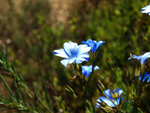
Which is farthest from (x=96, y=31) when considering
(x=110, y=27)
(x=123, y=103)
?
(x=123, y=103)

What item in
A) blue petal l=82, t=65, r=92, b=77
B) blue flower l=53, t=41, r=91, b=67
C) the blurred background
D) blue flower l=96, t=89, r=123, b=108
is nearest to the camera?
blue flower l=53, t=41, r=91, b=67

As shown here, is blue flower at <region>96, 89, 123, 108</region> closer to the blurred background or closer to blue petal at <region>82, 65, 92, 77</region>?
blue petal at <region>82, 65, 92, 77</region>

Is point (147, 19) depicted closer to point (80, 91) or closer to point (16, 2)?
point (80, 91)

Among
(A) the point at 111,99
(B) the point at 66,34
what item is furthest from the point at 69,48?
(B) the point at 66,34

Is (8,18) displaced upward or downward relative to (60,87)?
upward

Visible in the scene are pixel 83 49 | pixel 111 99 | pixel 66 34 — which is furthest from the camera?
pixel 66 34

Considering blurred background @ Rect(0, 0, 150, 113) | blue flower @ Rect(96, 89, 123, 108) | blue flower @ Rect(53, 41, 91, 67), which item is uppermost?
blurred background @ Rect(0, 0, 150, 113)

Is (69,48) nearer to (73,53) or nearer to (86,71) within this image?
(73,53)

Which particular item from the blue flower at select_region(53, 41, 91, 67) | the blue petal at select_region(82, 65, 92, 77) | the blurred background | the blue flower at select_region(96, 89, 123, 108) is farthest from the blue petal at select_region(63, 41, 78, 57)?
the blurred background
